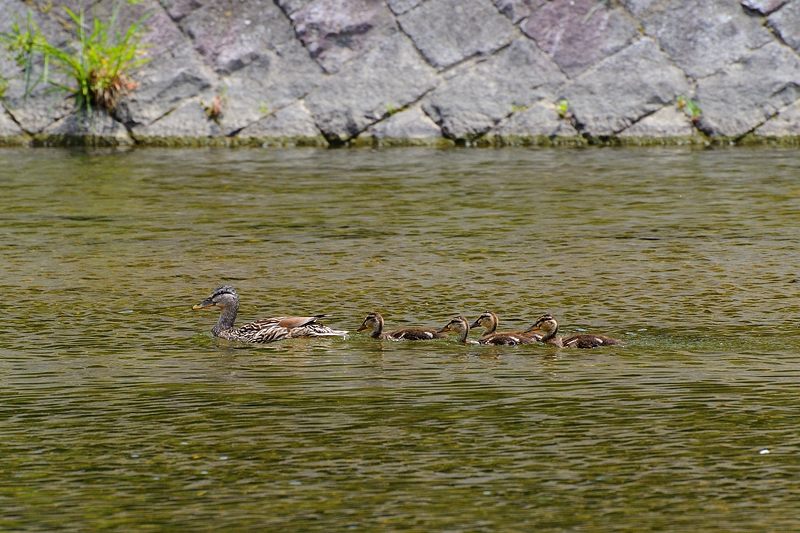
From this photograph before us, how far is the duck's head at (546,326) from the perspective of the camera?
10188 millimetres

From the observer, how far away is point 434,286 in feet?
40.3

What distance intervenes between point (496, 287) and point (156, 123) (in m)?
9.12

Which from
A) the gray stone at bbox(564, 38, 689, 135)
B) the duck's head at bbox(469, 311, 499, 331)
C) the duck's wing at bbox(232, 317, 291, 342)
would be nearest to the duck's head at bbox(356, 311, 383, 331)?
the duck's wing at bbox(232, 317, 291, 342)

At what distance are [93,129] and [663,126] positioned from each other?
6.48m

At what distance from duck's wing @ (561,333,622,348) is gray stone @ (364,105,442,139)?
1025cm

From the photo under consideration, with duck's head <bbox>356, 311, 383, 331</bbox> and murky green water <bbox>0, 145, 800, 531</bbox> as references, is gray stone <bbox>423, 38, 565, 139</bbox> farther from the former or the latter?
duck's head <bbox>356, 311, 383, 331</bbox>

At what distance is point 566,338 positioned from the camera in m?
10.1

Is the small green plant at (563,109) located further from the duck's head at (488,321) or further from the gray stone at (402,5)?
the duck's head at (488,321)

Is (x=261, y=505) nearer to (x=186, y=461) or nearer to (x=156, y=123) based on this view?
(x=186, y=461)

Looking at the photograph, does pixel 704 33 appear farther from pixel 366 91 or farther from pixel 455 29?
pixel 366 91

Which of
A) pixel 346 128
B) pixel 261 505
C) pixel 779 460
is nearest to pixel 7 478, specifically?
pixel 261 505

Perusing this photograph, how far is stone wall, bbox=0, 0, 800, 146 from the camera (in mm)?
19750

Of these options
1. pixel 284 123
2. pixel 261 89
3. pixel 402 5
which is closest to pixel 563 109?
pixel 402 5

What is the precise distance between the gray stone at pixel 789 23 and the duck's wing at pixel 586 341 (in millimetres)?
10697
